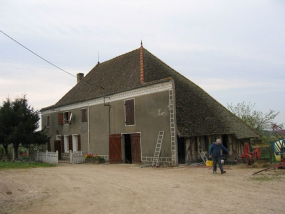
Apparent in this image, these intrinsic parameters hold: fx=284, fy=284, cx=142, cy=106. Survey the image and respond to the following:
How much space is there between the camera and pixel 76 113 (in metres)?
22.7

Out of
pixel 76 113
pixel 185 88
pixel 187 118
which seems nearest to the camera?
pixel 187 118

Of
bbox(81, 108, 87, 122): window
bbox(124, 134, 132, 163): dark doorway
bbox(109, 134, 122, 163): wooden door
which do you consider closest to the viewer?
bbox(109, 134, 122, 163): wooden door

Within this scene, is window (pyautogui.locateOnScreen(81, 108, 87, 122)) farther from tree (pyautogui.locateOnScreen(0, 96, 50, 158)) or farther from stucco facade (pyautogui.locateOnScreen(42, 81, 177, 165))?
tree (pyautogui.locateOnScreen(0, 96, 50, 158))

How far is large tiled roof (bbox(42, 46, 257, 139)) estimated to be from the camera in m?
16.9

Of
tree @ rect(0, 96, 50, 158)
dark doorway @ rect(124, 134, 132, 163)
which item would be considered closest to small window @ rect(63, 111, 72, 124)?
tree @ rect(0, 96, 50, 158)

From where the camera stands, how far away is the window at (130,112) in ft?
57.6

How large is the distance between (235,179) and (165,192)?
10.3 ft

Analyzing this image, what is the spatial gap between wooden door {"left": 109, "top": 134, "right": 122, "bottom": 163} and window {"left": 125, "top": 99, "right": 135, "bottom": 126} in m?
1.28

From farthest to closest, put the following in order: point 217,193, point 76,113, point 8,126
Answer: point 76,113 < point 8,126 < point 217,193

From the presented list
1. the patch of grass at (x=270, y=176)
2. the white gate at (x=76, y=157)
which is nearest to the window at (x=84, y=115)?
the white gate at (x=76, y=157)

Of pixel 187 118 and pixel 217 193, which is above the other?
pixel 187 118

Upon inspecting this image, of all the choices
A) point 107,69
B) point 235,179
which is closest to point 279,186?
point 235,179

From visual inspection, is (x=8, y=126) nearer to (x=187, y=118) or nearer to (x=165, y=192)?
(x=187, y=118)

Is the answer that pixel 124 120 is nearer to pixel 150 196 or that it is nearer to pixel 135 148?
pixel 135 148
